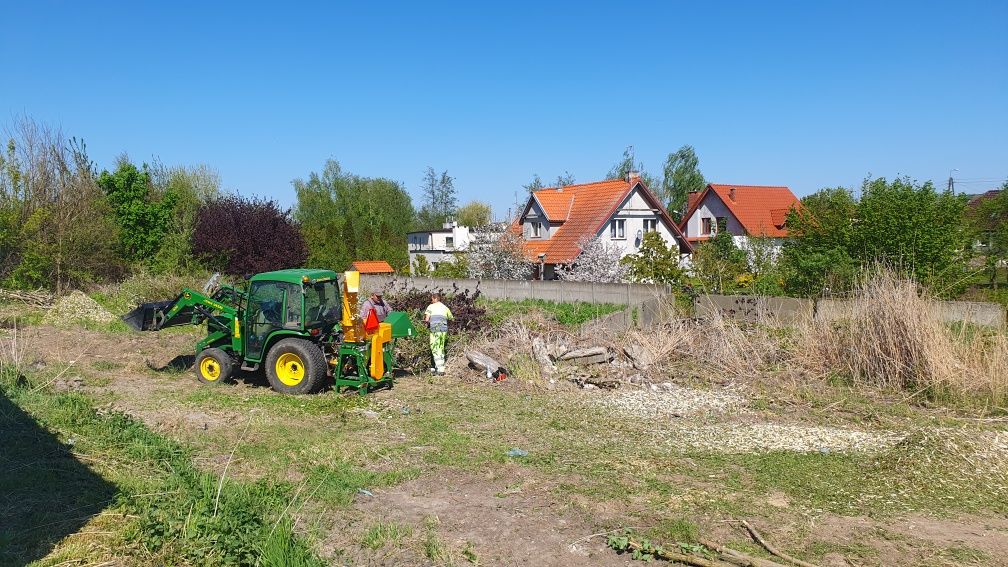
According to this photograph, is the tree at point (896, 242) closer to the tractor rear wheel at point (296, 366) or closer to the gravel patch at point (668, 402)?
the gravel patch at point (668, 402)

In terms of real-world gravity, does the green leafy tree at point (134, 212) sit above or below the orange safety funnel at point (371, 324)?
above

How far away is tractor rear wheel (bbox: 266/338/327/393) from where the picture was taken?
11.5m

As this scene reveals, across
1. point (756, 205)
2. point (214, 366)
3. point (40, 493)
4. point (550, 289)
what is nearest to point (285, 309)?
point (214, 366)

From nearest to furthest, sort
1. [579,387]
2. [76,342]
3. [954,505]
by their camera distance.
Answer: [954,505]
[579,387]
[76,342]

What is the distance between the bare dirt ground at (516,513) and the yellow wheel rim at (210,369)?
1.67 meters

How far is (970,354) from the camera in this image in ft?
38.0

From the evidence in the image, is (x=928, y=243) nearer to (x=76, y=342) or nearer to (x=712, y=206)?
(x=76, y=342)

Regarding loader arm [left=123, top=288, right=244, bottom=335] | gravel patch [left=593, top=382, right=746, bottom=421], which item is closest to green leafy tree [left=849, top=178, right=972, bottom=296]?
gravel patch [left=593, top=382, right=746, bottom=421]

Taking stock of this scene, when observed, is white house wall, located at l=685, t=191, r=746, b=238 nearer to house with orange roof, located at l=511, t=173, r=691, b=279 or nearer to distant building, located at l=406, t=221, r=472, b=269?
house with orange roof, located at l=511, t=173, r=691, b=279

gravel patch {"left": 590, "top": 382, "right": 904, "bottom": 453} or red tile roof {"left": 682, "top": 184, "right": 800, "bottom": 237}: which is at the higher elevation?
red tile roof {"left": 682, "top": 184, "right": 800, "bottom": 237}

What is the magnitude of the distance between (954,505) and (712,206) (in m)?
42.2

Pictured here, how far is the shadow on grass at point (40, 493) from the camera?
18.6ft

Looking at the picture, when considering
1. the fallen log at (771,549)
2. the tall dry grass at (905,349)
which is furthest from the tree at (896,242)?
the fallen log at (771,549)

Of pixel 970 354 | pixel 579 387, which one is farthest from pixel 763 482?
pixel 970 354
